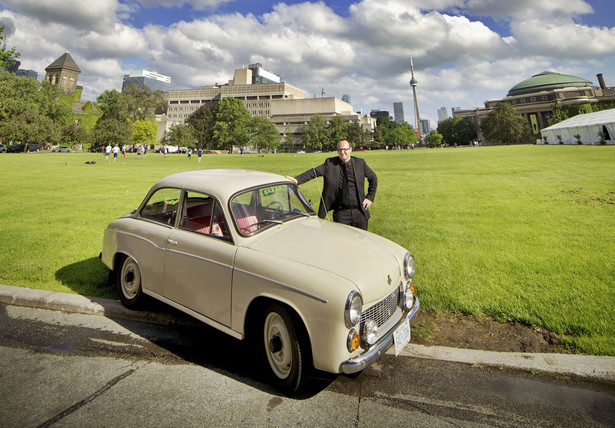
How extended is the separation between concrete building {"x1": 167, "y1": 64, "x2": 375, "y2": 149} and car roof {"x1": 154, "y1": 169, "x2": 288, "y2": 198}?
141 m

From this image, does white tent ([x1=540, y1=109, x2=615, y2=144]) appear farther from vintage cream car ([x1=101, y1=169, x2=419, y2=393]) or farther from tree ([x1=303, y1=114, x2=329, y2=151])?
tree ([x1=303, y1=114, x2=329, y2=151])

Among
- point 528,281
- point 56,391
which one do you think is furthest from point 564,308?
point 56,391

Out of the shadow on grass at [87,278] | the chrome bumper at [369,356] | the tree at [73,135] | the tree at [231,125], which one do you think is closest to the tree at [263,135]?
the tree at [231,125]

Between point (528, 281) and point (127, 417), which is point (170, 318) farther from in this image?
point (528, 281)

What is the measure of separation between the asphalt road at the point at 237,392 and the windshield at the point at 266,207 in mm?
1461

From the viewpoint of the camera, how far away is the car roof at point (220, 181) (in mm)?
3781

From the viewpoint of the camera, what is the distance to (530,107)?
120 meters

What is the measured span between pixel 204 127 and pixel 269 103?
54.4 meters

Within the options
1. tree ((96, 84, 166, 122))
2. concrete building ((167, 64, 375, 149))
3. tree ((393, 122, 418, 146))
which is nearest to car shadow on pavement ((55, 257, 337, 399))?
tree ((96, 84, 166, 122))

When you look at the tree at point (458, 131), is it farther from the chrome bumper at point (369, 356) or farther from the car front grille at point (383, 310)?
the chrome bumper at point (369, 356)

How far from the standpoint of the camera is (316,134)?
368ft

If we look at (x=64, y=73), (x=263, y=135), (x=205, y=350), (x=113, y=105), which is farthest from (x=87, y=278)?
(x=64, y=73)

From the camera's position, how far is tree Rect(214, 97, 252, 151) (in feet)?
318

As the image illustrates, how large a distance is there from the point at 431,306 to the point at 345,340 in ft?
7.42
